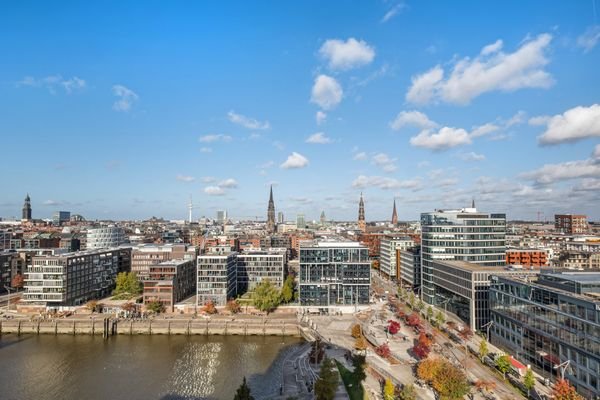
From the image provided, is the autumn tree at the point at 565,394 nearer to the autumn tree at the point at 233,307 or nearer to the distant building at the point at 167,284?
the autumn tree at the point at 233,307

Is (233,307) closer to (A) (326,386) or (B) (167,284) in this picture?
(B) (167,284)

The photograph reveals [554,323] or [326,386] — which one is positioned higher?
[554,323]

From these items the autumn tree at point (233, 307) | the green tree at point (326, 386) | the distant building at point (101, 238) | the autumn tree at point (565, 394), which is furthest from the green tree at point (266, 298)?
the distant building at point (101, 238)

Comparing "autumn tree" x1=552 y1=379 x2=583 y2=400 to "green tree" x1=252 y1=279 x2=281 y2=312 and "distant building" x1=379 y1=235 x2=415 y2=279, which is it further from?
"distant building" x1=379 y1=235 x2=415 y2=279

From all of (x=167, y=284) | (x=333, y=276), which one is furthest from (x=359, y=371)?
(x=167, y=284)

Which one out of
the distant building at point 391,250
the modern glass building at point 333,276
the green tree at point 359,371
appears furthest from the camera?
the distant building at point 391,250

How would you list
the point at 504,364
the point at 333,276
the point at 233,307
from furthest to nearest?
the point at 333,276
the point at 233,307
the point at 504,364

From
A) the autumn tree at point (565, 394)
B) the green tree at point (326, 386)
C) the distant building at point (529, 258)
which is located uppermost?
the distant building at point (529, 258)
